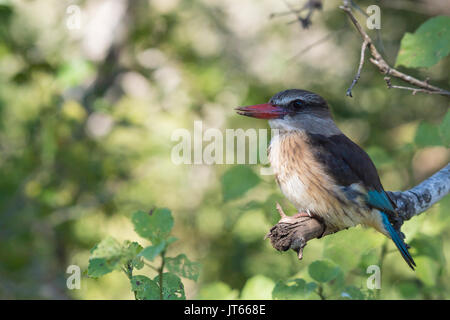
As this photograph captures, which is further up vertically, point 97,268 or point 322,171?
point 322,171

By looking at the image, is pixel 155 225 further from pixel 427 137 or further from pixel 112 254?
pixel 427 137

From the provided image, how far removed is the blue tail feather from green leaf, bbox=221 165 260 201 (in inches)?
21.0

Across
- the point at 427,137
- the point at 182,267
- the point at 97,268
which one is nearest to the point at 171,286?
the point at 182,267

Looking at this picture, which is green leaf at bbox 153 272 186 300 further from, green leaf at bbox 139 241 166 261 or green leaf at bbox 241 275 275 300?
green leaf at bbox 241 275 275 300

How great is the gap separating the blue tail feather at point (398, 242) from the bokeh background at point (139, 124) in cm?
79

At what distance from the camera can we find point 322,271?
5.03 ft

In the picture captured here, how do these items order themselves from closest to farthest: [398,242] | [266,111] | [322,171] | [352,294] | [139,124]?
[352,294] → [398,242] → [322,171] → [266,111] → [139,124]

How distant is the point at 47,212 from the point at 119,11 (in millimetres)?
1711

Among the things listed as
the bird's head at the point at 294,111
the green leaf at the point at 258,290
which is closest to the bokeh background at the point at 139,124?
the bird's head at the point at 294,111

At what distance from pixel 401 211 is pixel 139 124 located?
76.9 inches

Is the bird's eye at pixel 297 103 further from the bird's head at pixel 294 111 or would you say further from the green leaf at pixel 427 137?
the green leaf at pixel 427 137

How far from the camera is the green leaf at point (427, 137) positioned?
1965 mm

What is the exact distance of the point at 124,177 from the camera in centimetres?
370

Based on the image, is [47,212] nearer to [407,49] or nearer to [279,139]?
[279,139]
